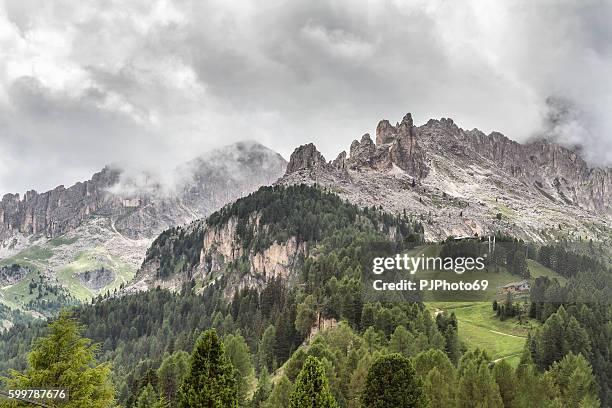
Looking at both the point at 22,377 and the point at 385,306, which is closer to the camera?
the point at 22,377

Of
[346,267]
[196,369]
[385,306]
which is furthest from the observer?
[346,267]

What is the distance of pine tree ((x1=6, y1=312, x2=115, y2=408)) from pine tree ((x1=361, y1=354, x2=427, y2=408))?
28736mm

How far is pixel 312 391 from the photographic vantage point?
172 feet

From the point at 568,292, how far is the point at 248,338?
88579 millimetres

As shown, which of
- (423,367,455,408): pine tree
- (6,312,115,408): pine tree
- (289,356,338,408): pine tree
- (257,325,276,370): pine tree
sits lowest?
(257,325,276,370): pine tree

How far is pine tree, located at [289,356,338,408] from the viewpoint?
5181 cm

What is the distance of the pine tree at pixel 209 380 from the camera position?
50.8 metres

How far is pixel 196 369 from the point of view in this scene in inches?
2053

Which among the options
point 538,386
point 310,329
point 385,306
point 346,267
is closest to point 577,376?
point 538,386

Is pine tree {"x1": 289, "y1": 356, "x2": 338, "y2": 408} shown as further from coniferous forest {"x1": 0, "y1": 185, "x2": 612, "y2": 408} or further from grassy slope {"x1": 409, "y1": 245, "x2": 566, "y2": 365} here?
grassy slope {"x1": 409, "y1": 245, "x2": 566, "y2": 365}

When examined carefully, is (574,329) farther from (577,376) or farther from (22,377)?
(22,377)

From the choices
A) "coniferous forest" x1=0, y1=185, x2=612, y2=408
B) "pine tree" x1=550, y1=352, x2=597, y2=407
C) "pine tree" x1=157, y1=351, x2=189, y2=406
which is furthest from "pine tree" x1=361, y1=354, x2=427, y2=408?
"pine tree" x1=157, y1=351, x2=189, y2=406

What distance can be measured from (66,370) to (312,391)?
2163cm

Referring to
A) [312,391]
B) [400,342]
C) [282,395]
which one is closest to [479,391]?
[312,391]
